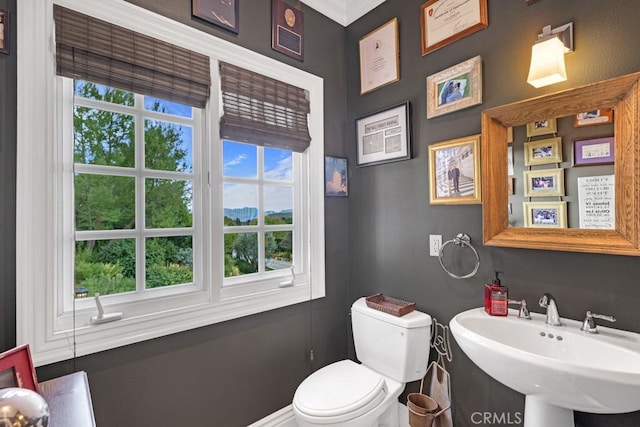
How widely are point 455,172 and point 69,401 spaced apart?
172 cm

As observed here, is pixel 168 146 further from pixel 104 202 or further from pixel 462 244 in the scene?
pixel 462 244

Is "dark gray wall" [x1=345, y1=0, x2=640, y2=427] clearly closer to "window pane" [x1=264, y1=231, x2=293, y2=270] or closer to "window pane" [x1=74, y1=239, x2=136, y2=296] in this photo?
"window pane" [x1=264, y1=231, x2=293, y2=270]

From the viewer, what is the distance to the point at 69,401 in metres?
0.88

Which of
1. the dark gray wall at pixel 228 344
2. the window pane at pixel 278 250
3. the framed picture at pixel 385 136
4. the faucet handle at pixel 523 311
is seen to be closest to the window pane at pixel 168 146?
the dark gray wall at pixel 228 344

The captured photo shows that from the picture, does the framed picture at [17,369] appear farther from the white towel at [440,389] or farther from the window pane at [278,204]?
the white towel at [440,389]

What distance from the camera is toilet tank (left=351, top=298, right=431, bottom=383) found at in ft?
5.14

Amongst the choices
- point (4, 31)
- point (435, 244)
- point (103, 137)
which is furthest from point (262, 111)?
point (435, 244)

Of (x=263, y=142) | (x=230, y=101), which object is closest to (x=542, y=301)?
(x=263, y=142)

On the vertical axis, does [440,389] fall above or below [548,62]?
below

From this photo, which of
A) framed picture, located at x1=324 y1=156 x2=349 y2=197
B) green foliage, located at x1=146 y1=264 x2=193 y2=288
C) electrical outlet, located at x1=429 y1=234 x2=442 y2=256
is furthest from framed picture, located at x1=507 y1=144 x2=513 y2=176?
green foliage, located at x1=146 y1=264 x2=193 y2=288

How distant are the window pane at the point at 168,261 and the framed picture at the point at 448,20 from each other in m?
1.64

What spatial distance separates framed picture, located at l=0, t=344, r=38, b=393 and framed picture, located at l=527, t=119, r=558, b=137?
1923 millimetres

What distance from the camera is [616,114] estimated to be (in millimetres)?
1114

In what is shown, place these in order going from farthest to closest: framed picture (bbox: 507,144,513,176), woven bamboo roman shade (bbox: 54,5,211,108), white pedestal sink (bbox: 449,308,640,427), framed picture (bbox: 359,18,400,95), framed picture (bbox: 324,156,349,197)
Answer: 1. framed picture (bbox: 324,156,349,197)
2. framed picture (bbox: 359,18,400,95)
3. framed picture (bbox: 507,144,513,176)
4. woven bamboo roman shade (bbox: 54,5,211,108)
5. white pedestal sink (bbox: 449,308,640,427)
